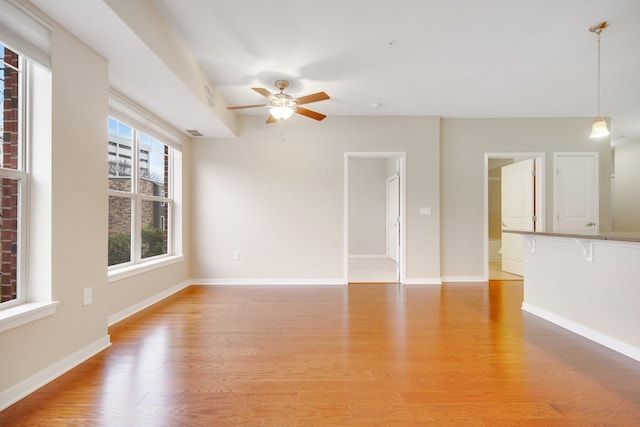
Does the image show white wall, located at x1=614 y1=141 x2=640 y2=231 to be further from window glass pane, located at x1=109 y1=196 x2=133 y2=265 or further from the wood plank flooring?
window glass pane, located at x1=109 y1=196 x2=133 y2=265

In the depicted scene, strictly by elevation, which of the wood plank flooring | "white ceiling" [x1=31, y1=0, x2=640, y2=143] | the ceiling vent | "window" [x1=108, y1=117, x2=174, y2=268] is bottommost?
the wood plank flooring

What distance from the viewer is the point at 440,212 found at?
4715 mm

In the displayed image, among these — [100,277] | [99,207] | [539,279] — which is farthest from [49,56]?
[539,279]

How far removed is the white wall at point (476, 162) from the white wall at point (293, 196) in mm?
284

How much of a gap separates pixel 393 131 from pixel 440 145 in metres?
0.83

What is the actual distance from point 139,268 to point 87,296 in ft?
3.82

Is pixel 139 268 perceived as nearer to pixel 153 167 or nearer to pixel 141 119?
pixel 153 167

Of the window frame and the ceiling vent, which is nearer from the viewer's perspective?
the window frame

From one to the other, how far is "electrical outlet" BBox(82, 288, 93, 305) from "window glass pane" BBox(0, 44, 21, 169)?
3.14 feet

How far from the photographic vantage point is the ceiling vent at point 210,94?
3.34m

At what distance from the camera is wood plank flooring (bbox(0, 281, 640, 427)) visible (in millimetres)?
1558

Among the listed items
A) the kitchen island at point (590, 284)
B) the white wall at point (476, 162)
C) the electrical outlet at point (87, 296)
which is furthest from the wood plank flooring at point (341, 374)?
the white wall at point (476, 162)

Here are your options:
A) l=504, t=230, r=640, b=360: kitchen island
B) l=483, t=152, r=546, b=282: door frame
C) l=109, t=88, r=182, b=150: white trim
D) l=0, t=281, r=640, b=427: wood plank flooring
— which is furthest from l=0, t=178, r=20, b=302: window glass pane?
l=483, t=152, r=546, b=282: door frame

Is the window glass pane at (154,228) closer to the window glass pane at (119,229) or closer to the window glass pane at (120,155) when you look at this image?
the window glass pane at (119,229)
